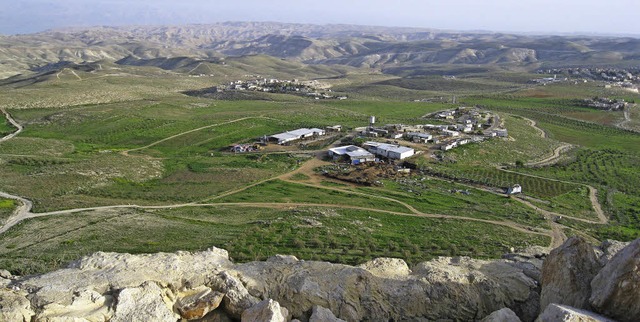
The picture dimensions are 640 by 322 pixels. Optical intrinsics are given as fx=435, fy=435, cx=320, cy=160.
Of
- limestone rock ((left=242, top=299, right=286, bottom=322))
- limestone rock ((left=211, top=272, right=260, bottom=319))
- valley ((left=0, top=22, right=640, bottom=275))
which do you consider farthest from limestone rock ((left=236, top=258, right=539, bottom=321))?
valley ((left=0, top=22, right=640, bottom=275))

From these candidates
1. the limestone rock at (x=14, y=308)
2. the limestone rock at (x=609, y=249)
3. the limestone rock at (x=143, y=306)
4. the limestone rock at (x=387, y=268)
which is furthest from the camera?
the limestone rock at (x=387, y=268)

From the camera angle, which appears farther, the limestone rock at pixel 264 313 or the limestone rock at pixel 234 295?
the limestone rock at pixel 234 295

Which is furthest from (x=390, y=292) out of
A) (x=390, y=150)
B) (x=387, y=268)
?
(x=390, y=150)

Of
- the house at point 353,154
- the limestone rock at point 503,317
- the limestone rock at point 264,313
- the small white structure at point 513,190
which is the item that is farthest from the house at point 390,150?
the limestone rock at point 264,313

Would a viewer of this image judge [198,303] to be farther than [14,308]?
Yes

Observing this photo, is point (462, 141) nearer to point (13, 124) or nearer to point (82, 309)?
point (82, 309)

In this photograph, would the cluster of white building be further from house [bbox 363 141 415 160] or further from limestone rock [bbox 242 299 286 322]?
limestone rock [bbox 242 299 286 322]

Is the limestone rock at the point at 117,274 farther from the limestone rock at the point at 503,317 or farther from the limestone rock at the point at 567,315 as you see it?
the limestone rock at the point at 567,315
